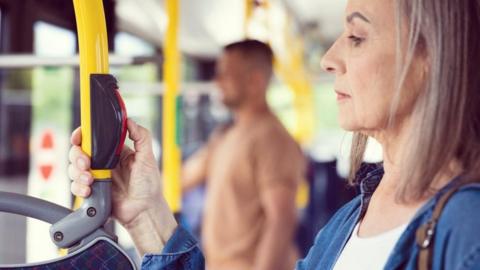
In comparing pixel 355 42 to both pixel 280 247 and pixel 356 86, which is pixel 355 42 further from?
pixel 280 247

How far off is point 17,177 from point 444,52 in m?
5.37

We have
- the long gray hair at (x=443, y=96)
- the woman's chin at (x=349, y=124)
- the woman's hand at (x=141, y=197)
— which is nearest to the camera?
the long gray hair at (x=443, y=96)

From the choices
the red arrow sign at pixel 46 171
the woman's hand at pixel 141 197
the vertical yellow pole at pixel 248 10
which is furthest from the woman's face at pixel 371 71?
the red arrow sign at pixel 46 171

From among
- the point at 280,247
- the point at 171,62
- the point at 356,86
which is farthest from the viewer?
the point at 280,247

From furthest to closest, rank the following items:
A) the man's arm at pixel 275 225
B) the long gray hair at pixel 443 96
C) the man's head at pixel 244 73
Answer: the man's head at pixel 244 73 → the man's arm at pixel 275 225 → the long gray hair at pixel 443 96

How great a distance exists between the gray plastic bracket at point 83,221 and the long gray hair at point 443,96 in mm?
477

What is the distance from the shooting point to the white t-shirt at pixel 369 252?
1.09m

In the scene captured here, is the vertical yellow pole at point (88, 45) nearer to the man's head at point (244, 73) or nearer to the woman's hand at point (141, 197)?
the woman's hand at point (141, 197)

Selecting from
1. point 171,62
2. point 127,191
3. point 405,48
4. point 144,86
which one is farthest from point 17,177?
point 405,48

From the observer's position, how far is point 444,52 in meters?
1.04

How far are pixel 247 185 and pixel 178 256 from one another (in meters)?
1.76

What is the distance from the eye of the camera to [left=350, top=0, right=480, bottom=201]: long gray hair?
104cm

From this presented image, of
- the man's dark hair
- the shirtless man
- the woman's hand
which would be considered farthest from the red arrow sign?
the woman's hand

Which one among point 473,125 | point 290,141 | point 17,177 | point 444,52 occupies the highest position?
point 444,52
